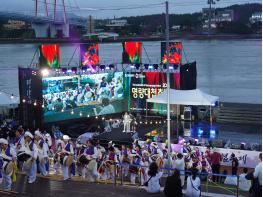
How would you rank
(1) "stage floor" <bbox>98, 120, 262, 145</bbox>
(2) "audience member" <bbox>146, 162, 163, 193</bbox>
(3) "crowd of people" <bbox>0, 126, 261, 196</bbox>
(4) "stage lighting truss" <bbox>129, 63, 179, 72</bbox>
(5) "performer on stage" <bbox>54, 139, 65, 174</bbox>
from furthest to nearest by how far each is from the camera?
(4) "stage lighting truss" <bbox>129, 63, 179, 72</bbox>
(1) "stage floor" <bbox>98, 120, 262, 145</bbox>
(5) "performer on stage" <bbox>54, 139, 65, 174</bbox>
(3) "crowd of people" <bbox>0, 126, 261, 196</bbox>
(2) "audience member" <bbox>146, 162, 163, 193</bbox>

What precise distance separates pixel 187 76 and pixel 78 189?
1479 centimetres

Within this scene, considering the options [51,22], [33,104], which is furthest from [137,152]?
[51,22]

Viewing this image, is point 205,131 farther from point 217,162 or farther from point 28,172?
point 28,172

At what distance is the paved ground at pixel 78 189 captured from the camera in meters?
11.4

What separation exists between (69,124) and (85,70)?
294 centimetres

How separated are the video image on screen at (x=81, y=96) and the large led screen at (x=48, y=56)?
51.9 inches

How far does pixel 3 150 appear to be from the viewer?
11.7 meters

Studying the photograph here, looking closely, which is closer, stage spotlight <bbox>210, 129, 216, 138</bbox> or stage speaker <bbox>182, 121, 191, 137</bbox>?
stage spotlight <bbox>210, 129, 216, 138</bbox>

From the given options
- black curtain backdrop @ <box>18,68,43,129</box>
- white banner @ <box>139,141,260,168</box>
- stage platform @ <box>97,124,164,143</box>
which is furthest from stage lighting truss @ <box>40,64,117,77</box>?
white banner @ <box>139,141,260,168</box>

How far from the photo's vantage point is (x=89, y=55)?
89.8ft

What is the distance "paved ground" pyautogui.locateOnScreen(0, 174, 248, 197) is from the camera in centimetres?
1138

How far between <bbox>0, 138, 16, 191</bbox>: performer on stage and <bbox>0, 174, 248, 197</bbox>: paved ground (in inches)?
9.6

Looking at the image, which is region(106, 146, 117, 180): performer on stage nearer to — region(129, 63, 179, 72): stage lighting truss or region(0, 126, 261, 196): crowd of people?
region(0, 126, 261, 196): crowd of people

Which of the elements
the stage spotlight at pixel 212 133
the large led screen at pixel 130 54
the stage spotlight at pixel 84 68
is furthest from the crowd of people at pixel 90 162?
the large led screen at pixel 130 54
